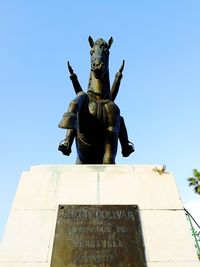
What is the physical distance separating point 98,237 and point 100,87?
3449mm

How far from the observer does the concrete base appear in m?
3.36

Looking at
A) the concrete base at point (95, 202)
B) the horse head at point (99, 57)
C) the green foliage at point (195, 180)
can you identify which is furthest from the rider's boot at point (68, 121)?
the green foliage at point (195, 180)

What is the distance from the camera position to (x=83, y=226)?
3.56m

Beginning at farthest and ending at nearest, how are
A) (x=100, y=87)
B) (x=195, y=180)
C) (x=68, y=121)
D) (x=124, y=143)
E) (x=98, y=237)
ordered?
(x=195, y=180) < (x=124, y=143) < (x=100, y=87) < (x=68, y=121) < (x=98, y=237)

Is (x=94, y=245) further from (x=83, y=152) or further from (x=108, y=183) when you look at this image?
(x=83, y=152)

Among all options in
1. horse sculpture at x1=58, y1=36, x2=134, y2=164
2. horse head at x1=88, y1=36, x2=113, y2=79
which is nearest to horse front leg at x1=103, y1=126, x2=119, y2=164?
horse sculpture at x1=58, y1=36, x2=134, y2=164

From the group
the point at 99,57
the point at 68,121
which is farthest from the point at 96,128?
the point at 99,57

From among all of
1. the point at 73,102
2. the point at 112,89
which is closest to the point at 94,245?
the point at 73,102

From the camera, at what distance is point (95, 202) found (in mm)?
3924

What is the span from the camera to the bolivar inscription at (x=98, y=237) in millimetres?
3209

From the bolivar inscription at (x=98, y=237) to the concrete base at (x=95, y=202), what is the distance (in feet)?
0.38

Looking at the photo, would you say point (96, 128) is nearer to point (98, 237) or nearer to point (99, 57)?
point (99, 57)

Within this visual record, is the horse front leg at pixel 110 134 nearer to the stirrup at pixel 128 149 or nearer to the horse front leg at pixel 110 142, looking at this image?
the horse front leg at pixel 110 142

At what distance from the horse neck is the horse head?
0.11 meters
